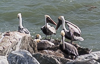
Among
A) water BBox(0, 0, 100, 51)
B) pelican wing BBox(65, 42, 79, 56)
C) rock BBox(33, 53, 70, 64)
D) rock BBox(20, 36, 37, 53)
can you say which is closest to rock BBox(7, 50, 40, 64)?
Answer: rock BBox(33, 53, 70, 64)

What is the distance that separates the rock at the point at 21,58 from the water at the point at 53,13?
5.83 metres

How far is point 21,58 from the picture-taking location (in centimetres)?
589

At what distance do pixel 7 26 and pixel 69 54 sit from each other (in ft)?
21.2

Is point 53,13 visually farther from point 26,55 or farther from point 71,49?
point 26,55

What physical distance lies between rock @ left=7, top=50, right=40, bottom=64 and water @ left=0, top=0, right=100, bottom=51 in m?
5.83

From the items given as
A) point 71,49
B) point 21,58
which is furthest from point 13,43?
point 71,49

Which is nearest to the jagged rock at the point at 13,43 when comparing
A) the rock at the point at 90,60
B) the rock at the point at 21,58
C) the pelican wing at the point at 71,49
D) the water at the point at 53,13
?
the rock at the point at 21,58

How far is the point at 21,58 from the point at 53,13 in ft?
32.5

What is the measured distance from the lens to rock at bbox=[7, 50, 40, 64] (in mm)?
5816

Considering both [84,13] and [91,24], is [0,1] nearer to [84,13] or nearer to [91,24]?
[84,13]

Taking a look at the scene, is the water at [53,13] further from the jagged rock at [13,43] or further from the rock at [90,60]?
the rock at [90,60]

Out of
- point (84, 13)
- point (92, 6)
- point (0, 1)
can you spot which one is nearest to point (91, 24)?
point (84, 13)

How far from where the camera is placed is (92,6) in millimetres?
16438

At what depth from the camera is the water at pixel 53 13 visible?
13008 millimetres
